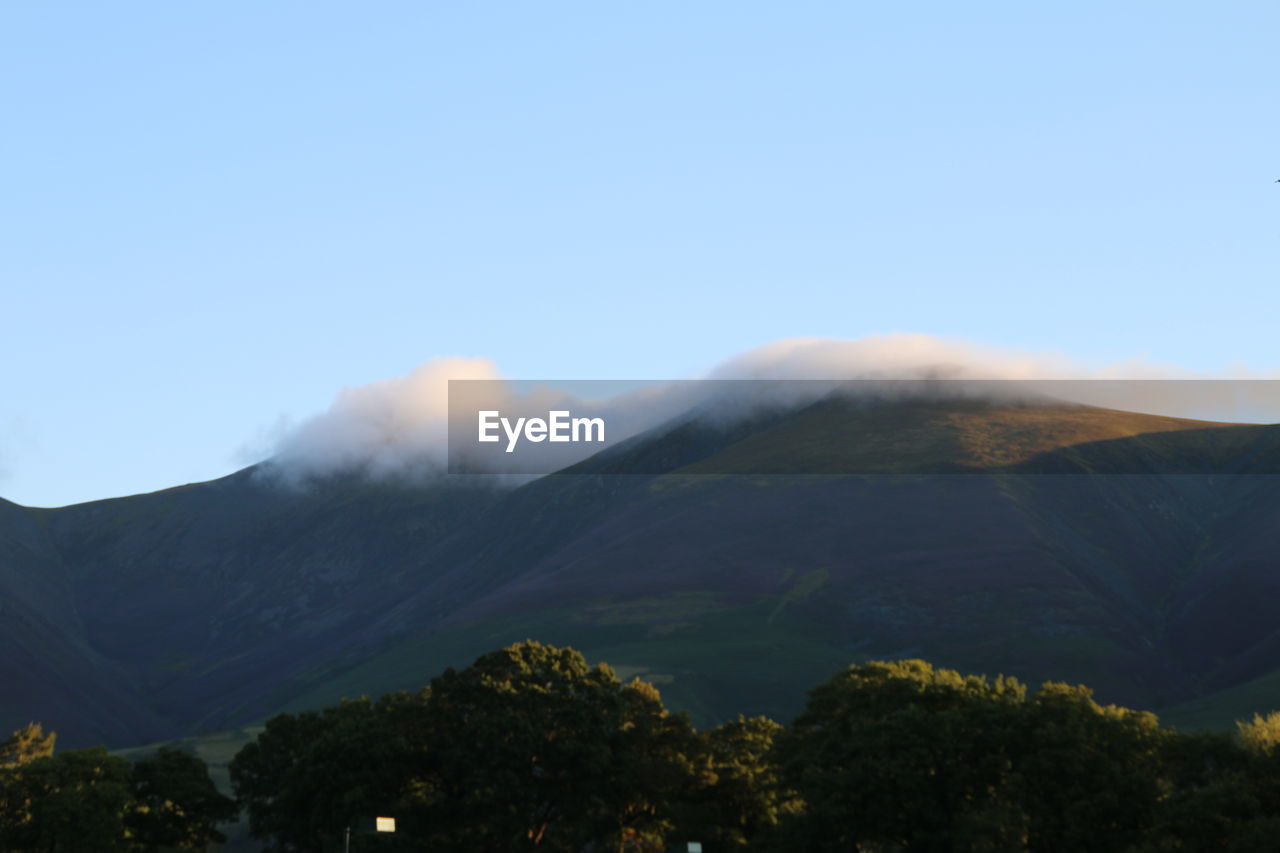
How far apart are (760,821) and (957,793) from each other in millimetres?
21090

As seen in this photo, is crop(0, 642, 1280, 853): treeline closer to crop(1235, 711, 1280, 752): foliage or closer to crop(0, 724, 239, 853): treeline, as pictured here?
crop(0, 724, 239, 853): treeline

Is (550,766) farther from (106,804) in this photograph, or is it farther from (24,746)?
(24,746)

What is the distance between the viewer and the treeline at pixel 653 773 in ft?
273

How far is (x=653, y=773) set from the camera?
102375mm

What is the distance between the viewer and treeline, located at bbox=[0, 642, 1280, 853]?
3278 inches

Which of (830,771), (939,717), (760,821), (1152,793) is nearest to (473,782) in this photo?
(760,821)

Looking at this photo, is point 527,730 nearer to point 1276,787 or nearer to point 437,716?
point 437,716

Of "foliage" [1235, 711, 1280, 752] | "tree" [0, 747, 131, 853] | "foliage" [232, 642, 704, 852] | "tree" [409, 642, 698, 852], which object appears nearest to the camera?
"foliage" [1235, 711, 1280, 752]

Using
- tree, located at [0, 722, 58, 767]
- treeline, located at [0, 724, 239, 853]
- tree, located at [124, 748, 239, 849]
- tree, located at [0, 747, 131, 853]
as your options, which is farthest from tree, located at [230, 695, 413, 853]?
tree, located at [0, 722, 58, 767]

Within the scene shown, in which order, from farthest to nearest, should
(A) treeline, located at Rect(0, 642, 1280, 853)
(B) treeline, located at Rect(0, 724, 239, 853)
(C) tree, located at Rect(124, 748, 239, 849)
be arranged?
(C) tree, located at Rect(124, 748, 239, 849)
(B) treeline, located at Rect(0, 724, 239, 853)
(A) treeline, located at Rect(0, 642, 1280, 853)

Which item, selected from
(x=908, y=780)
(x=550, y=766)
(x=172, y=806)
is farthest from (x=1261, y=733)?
(x=172, y=806)

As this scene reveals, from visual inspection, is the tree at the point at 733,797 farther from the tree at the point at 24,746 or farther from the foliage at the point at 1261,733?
the tree at the point at 24,746

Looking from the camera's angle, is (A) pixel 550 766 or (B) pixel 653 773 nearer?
(B) pixel 653 773

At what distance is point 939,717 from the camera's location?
3447 inches
